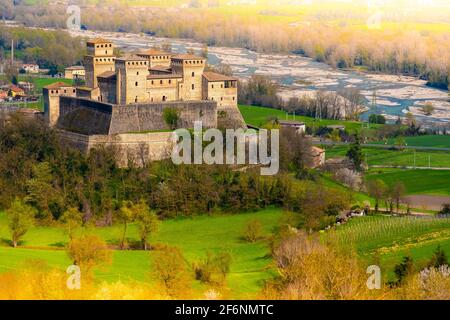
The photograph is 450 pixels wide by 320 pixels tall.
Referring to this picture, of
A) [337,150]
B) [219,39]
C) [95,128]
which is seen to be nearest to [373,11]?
[219,39]

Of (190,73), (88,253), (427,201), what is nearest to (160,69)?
(190,73)

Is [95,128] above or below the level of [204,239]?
above

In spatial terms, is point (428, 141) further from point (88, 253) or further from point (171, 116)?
point (88, 253)

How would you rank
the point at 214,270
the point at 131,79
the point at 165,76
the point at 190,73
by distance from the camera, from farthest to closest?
the point at 190,73
the point at 165,76
the point at 131,79
the point at 214,270

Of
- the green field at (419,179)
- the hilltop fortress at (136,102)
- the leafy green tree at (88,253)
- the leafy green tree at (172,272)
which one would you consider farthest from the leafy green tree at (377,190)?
the leafy green tree at (172,272)

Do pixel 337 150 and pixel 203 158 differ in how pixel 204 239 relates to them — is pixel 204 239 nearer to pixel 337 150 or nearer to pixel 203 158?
pixel 203 158

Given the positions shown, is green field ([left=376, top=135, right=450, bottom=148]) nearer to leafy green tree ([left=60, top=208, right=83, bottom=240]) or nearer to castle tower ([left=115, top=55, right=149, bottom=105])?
castle tower ([left=115, top=55, right=149, bottom=105])
